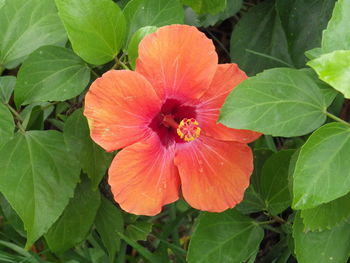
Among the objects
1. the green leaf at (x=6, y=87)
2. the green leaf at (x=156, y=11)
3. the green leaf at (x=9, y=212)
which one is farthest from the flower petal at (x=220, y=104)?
the green leaf at (x=9, y=212)

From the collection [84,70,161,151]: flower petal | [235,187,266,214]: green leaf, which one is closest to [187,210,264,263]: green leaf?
[235,187,266,214]: green leaf

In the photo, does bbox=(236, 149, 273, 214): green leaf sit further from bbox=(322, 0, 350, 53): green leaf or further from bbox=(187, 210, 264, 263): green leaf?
bbox=(322, 0, 350, 53): green leaf

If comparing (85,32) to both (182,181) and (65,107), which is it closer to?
(182,181)

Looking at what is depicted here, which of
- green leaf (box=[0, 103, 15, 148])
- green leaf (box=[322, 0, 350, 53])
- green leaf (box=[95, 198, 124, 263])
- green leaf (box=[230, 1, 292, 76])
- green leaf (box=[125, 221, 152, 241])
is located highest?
green leaf (box=[322, 0, 350, 53])

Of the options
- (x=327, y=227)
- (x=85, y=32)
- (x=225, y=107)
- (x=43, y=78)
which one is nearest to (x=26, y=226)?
(x=43, y=78)

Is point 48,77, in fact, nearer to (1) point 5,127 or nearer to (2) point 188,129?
(1) point 5,127

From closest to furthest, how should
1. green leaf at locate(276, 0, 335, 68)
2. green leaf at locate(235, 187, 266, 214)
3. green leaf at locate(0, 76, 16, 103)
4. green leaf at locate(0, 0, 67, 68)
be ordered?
green leaf at locate(0, 0, 67, 68) < green leaf at locate(0, 76, 16, 103) < green leaf at locate(235, 187, 266, 214) < green leaf at locate(276, 0, 335, 68)
